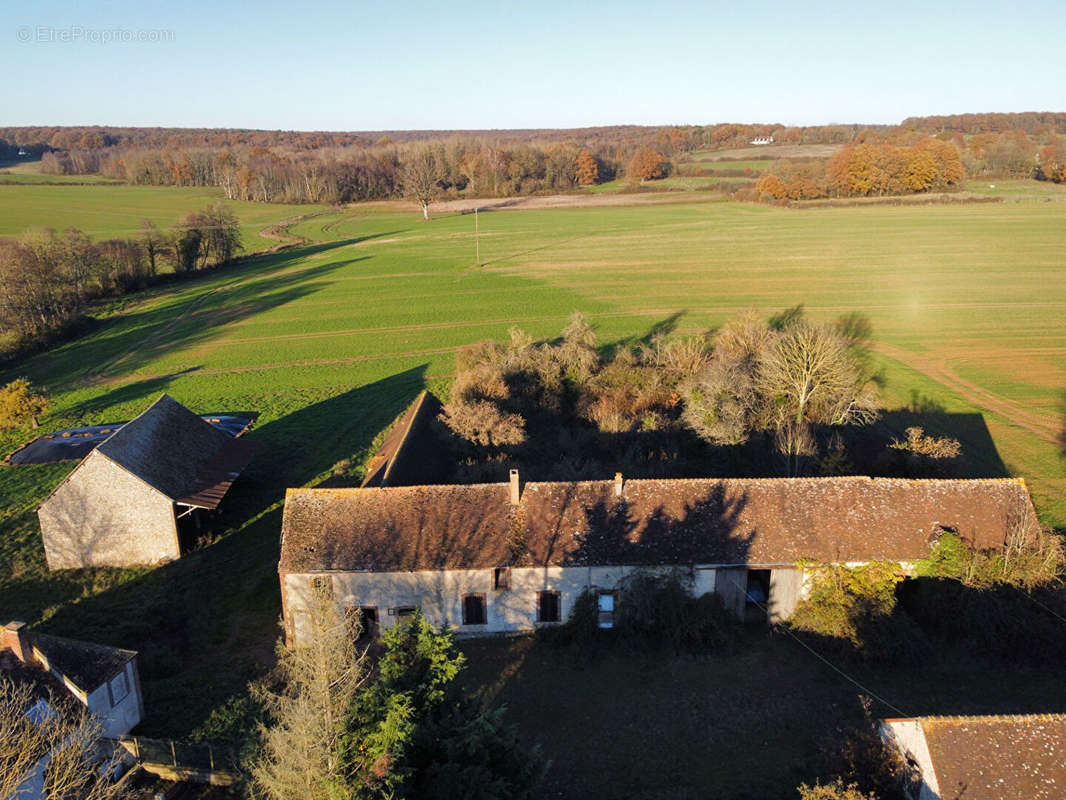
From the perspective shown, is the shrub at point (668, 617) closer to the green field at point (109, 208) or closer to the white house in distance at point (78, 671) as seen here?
the white house in distance at point (78, 671)

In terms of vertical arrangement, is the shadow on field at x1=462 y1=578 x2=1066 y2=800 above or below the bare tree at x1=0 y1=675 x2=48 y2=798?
below

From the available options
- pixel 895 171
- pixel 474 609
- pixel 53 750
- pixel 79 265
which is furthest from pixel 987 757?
pixel 895 171

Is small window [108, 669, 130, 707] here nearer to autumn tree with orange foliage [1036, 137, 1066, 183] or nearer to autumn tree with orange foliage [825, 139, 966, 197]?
autumn tree with orange foliage [825, 139, 966, 197]

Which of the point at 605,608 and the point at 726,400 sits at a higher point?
the point at 726,400

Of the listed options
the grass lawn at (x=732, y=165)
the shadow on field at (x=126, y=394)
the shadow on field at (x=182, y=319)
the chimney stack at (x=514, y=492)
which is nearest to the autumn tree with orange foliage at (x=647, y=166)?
the grass lawn at (x=732, y=165)

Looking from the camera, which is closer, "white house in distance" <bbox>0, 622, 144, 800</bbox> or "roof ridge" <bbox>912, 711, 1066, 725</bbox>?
"roof ridge" <bbox>912, 711, 1066, 725</bbox>

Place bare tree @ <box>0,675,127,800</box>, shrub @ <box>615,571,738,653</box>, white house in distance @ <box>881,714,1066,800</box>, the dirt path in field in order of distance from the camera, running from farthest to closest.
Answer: the dirt path in field → shrub @ <box>615,571,738,653</box> → white house in distance @ <box>881,714,1066,800</box> → bare tree @ <box>0,675,127,800</box>

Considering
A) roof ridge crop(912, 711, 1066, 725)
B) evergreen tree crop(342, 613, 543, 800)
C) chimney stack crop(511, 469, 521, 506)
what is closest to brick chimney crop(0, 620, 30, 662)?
evergreen tree crop(342, 613, 543, 800)

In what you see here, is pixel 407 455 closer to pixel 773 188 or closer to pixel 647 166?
pixel 773 188
